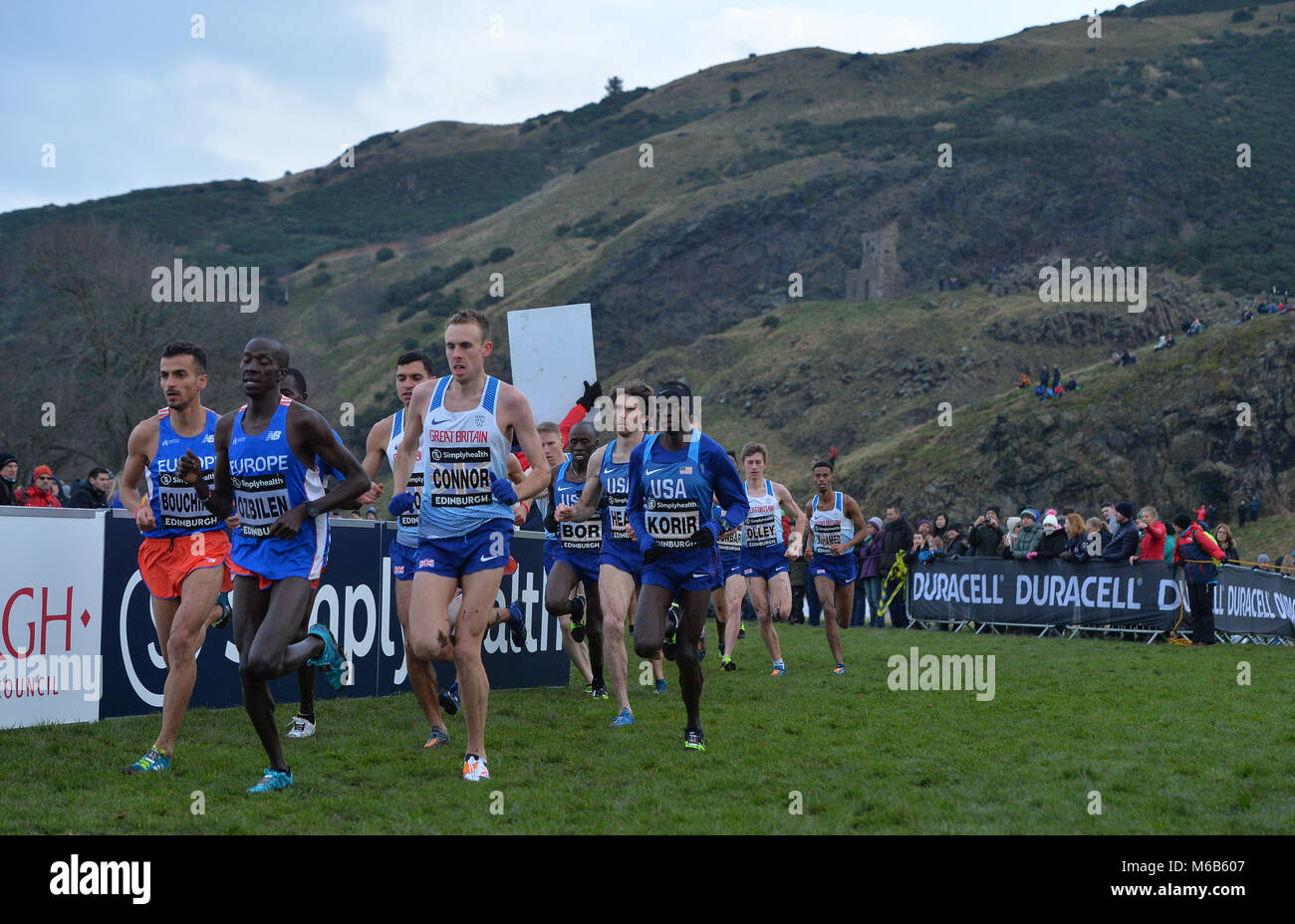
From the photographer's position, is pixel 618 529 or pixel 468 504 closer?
pixel 468 504

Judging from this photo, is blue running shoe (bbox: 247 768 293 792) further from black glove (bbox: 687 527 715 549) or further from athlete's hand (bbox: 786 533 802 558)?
athlete's hand (bbox: 786 533 802 558)

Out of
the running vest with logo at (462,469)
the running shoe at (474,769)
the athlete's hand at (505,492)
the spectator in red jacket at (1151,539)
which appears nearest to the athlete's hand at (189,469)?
the running vest with logo at (462,469)

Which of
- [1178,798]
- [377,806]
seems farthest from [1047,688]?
[377,806]

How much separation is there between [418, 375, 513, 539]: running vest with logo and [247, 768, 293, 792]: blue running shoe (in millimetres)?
1629

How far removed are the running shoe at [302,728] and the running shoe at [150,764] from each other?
165 centimetres

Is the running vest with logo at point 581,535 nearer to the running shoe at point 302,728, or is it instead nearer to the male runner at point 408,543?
the male runner at point 408,543

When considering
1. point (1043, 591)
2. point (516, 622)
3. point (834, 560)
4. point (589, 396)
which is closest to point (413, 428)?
point (516, 622)

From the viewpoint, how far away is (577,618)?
1178 cm

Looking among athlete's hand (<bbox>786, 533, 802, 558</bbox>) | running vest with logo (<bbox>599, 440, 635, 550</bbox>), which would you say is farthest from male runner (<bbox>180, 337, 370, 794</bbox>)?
athlete's hand (<bbox>786, 533, 802, 558</bbox>)

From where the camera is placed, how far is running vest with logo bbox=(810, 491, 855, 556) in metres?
14.9

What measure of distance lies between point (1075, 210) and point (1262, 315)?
1939 inches

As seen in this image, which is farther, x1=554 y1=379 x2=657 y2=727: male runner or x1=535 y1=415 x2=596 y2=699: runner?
x1=535 y1=415 x2=596 y2=699: runner

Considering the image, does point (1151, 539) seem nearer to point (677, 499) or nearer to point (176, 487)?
point (677, 499)
